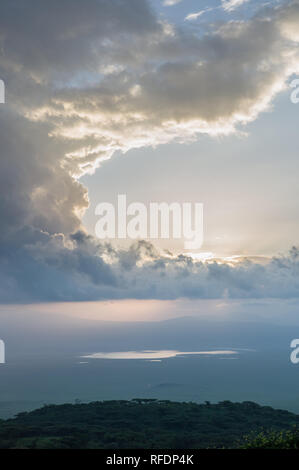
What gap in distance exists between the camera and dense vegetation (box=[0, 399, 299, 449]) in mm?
98000

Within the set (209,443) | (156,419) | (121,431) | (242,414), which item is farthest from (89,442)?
(242,414)

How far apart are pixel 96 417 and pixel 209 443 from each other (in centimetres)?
5385

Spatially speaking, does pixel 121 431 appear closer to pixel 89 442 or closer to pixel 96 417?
pixel 89 442

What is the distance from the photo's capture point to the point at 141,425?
431 ft

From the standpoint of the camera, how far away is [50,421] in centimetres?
13788

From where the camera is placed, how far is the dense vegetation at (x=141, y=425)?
322 feet
